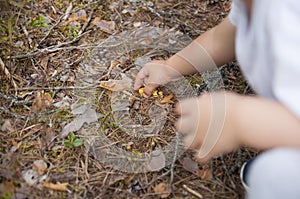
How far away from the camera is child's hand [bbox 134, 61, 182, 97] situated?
1.45 meters

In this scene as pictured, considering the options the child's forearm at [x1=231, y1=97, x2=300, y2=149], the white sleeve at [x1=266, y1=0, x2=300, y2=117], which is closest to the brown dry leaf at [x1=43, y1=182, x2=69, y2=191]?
the child's forearm at [x1=231, y1=97, x2=300, y2=149]

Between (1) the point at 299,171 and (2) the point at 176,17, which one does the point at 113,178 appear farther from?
(2) the point at 176,17

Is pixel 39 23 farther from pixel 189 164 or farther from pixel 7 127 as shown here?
pixel 189 164

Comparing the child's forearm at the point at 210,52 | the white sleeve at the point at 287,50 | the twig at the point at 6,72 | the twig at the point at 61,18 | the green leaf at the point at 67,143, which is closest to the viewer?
the white sleeve at the point at 287,50

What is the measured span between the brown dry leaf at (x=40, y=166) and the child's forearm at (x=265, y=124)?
0.56 metres

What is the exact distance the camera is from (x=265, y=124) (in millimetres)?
1002

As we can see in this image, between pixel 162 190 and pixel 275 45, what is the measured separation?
20.5 inches

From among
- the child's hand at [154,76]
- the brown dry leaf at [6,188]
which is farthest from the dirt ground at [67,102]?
the child's hand at [154,76]

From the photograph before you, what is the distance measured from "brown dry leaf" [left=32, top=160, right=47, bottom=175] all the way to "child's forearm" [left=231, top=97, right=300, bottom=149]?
0.56m

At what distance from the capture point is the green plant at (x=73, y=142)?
1404 mm

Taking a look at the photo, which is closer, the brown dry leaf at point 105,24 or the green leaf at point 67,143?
the green leaf at point 67,143

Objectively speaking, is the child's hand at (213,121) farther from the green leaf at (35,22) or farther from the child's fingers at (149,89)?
the green leaf at (35,22)

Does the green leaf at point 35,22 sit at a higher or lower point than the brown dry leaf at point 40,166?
higher

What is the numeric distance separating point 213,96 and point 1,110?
67 cm
